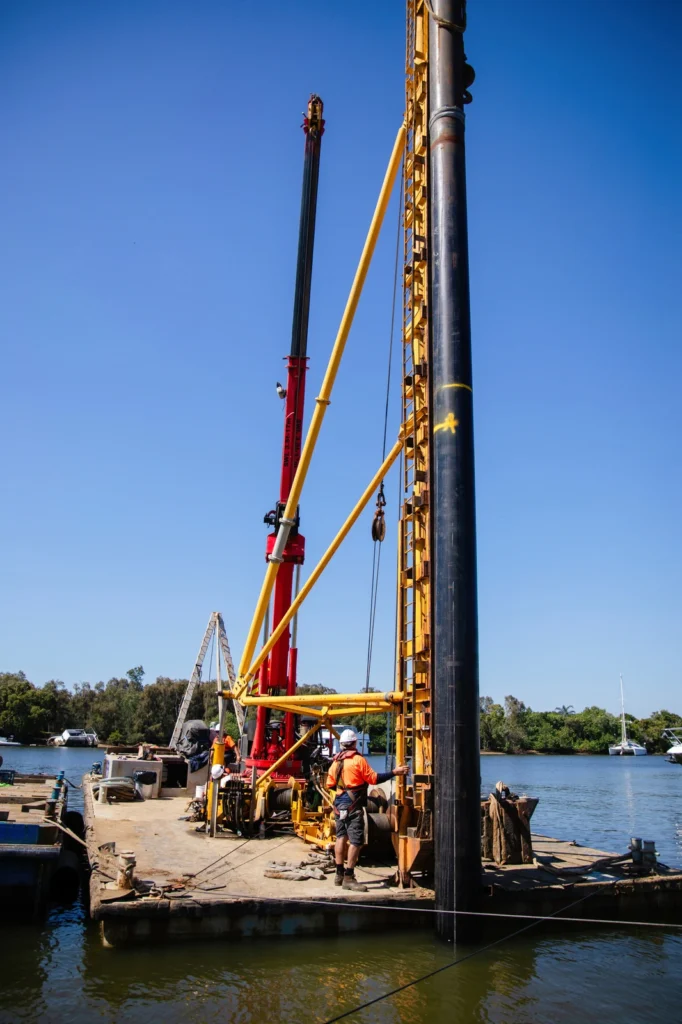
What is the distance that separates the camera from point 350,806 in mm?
10727

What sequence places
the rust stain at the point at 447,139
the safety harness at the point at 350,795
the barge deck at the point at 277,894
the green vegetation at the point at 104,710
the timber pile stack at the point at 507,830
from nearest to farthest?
the barge deck at the point at 277,894 → the safety harness at the point at 350,795 → the rust stain at the point at 447,139 → the timber pile stack at the point at 507,830 → the green vegetation at the point at 104,710

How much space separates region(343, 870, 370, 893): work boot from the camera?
10.2 m

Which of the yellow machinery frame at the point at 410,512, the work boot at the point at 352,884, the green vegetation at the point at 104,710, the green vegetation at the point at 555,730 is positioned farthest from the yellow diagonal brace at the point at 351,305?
the green vegetation at the point at 555,730

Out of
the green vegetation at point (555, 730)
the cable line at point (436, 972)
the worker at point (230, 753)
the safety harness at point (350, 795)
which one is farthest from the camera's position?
the green vegetation at point (555, 730)

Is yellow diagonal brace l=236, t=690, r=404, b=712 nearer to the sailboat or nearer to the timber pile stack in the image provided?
the timber pile stack

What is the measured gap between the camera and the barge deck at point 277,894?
9.08 m

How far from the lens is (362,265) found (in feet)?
46.4

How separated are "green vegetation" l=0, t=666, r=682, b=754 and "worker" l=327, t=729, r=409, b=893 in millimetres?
82418

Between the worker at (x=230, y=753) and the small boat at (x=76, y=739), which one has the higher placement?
the worker at (x=230, y=753)

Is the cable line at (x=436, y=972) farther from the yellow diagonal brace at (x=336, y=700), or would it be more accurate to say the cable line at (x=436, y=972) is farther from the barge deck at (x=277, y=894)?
the yellow diagonal brace at (x=336, y=700)

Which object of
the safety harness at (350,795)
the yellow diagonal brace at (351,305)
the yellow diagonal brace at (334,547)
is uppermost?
the yellow diagonal brace at (351,305)

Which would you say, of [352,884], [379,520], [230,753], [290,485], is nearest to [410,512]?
[379,520]

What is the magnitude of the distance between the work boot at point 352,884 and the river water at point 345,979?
0.64 m

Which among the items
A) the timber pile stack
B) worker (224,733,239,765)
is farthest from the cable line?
worker (224,733,239,765)
